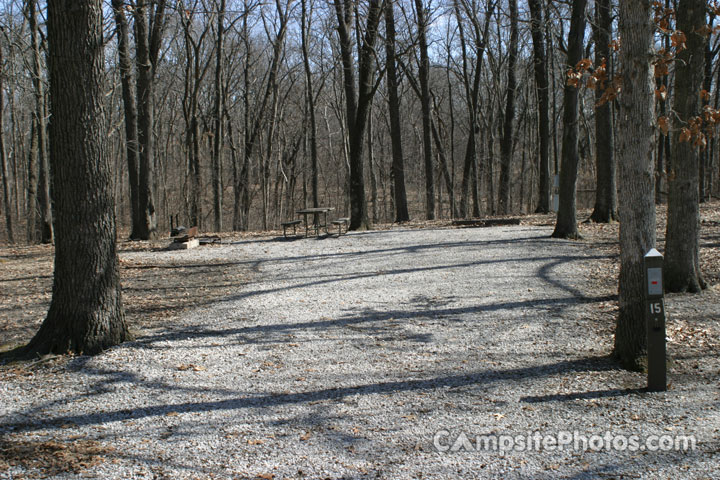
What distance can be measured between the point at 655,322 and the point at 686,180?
3.72 metres

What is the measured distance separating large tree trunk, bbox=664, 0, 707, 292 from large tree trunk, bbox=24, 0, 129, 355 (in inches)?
278

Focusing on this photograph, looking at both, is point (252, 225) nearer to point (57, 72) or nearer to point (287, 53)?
point (287, 53)

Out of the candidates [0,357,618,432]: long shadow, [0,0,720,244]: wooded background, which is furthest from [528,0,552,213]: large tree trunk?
[0,357,618,432]: long shadow

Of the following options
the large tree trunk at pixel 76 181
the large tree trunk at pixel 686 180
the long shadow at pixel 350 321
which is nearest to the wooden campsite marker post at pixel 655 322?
the long shadow at pixel 350 321

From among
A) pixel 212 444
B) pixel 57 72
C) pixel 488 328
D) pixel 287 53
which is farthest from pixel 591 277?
pixel 287 53

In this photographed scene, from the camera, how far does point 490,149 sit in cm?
3044

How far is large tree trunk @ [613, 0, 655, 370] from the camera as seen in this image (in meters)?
4.94

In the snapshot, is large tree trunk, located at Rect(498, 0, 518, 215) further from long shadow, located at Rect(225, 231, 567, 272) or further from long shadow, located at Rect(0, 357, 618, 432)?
long shadow, located at Rect(0, 357, 618, 432)

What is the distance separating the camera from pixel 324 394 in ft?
15.3

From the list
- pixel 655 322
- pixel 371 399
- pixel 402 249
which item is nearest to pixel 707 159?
pixel 402 249

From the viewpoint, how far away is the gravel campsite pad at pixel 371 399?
139 inches

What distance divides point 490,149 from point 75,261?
27281 millimetres

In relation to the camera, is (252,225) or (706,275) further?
(252,225)

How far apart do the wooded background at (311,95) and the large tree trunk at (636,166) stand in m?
0.45
